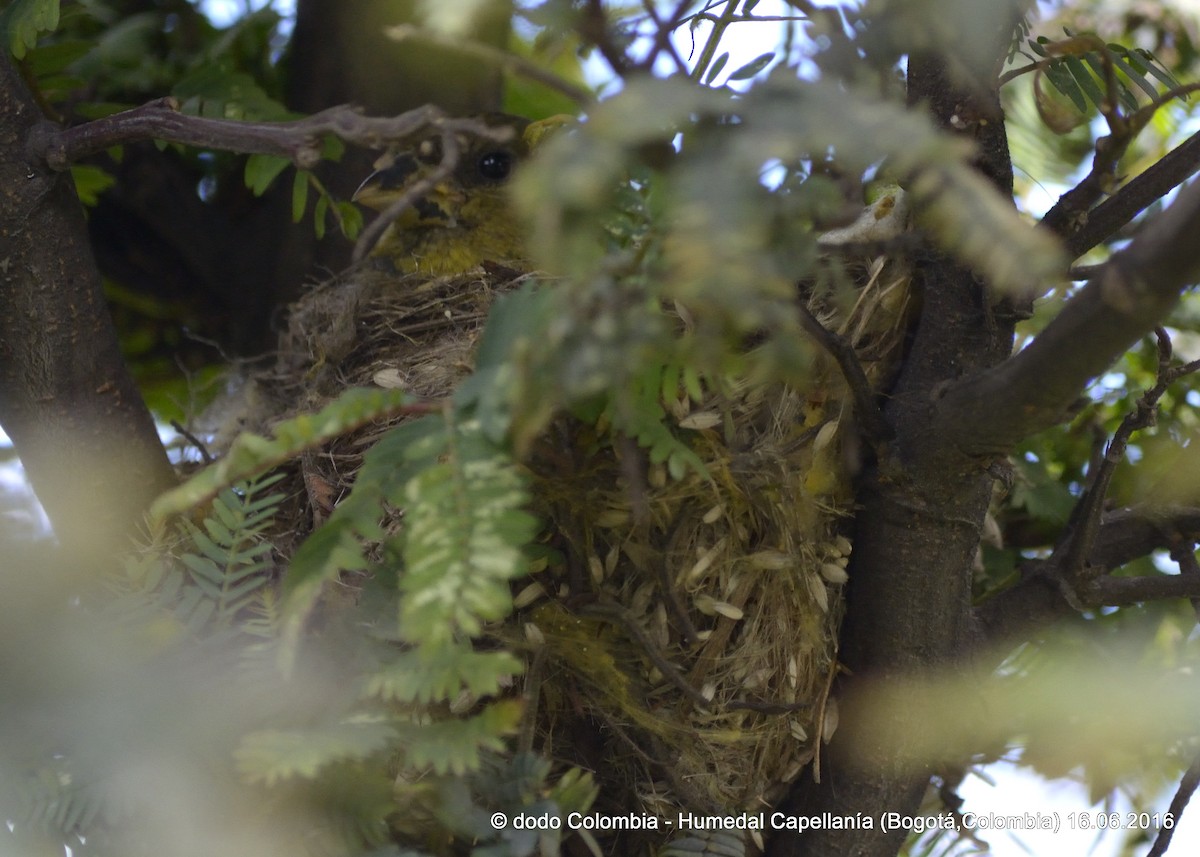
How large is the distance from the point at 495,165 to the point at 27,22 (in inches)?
36.2

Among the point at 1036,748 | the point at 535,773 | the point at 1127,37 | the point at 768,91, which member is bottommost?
the point at 1036,748

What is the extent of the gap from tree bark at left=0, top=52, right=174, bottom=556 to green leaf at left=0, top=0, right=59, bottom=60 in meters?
0.03

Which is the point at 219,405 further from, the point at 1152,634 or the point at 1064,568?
the point at 1152,634

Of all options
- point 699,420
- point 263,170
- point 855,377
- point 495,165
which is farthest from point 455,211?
point 855,377

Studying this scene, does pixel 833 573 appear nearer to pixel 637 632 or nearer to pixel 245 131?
pixel 637 632

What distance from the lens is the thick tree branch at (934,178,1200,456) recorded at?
0.82m

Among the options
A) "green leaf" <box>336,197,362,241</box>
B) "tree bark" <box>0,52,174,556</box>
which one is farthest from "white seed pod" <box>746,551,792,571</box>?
"green leaf" <box>336,197,362,241</box>

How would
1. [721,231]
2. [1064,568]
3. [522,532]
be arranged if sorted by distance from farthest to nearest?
1. [1064,568]
2. [522,532]
3. [721,231]

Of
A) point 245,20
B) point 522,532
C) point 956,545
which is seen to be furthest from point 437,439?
point 245,20

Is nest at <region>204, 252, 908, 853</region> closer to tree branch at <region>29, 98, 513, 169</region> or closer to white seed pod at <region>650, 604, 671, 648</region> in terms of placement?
white seed pod at <region>650, 604, 671, 648</region>

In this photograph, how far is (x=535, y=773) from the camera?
1.11 meters

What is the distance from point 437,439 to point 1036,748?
1.09 meters

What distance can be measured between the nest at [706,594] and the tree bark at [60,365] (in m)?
0.27

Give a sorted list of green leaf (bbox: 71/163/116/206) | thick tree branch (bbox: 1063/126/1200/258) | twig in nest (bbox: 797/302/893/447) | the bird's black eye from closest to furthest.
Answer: twig in nest (bbox: 797/302/893/447) < thick tree branch (bbox: 1063/126/1200/258) < green leaf (bbox: 71/163/116/206) < the bird's black eye
